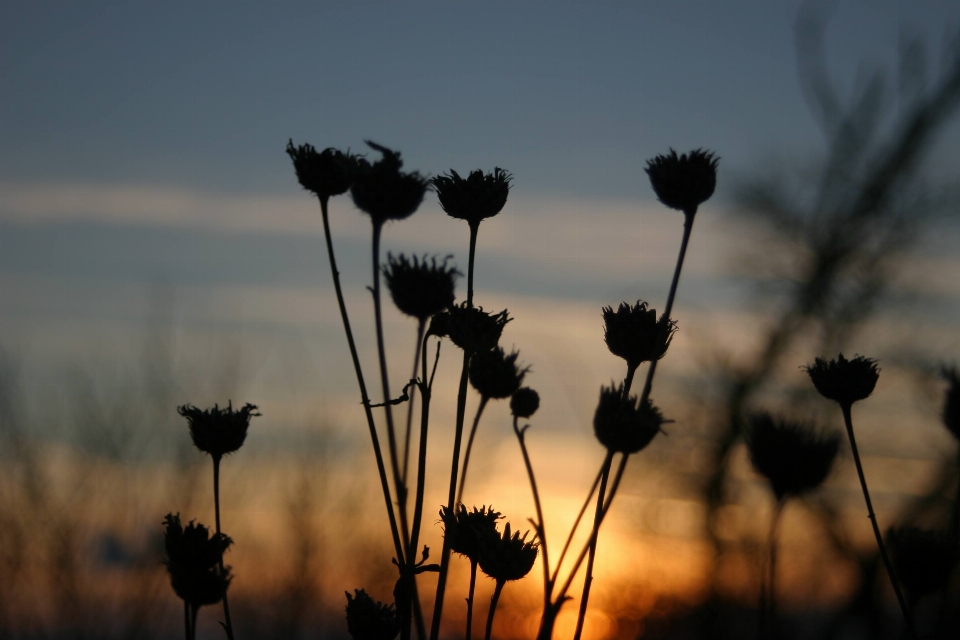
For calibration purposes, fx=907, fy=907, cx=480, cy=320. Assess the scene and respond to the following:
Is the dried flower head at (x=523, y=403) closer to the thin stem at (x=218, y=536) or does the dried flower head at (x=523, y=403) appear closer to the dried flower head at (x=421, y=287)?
the dried flower head at (x=421, y=287)

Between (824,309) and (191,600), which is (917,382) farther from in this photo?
(191,600)

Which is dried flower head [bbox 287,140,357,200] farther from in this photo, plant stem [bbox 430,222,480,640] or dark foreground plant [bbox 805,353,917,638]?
dark foreground plant [bbox 805,353,917,638]

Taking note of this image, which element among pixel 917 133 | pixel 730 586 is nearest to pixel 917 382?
pixel 917 133

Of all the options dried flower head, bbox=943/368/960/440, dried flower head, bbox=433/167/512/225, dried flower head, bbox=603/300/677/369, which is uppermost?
dried flower head, bbox=433/167/512/225

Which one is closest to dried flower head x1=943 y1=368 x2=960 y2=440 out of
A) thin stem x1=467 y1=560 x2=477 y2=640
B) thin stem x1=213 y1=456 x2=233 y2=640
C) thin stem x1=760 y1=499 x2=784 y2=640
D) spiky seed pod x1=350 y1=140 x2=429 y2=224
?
thin stem x1=760 y1=499 x2=784 y2=640

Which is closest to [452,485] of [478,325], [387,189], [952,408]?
[478,325]

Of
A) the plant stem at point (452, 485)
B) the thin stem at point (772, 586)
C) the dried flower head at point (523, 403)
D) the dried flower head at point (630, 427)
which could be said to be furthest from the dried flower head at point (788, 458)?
the plant stem at point (452, 485)
